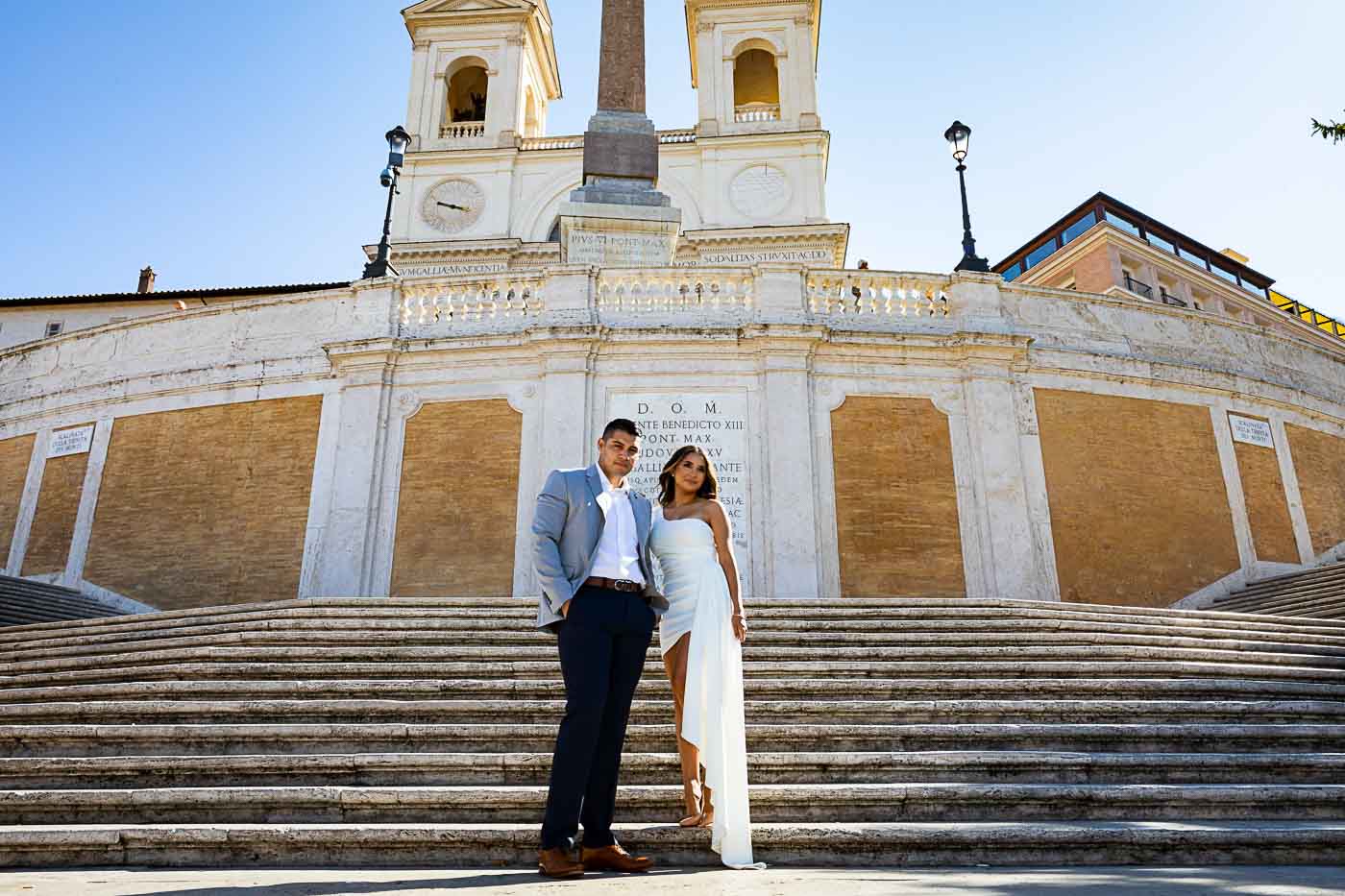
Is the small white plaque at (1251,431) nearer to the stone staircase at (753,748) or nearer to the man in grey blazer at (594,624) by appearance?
the stone staircase at (753,748)

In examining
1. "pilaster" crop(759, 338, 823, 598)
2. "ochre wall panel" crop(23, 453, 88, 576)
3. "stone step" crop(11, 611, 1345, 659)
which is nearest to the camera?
"stone step" crop(11, 611, 1345, 659)

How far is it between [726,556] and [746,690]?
2.07m

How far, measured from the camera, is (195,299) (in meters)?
30.2

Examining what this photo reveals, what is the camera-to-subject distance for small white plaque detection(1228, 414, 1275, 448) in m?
13.9

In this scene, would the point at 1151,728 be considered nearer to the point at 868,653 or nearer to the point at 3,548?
the point at 868,653

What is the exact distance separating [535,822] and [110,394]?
12.9 metres

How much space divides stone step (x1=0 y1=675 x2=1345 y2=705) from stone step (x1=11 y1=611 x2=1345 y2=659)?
3.99ft

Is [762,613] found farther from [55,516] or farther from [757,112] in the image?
[757,112]

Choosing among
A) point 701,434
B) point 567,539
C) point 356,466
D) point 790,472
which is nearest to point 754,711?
point 567,539

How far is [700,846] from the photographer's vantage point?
3879 mm

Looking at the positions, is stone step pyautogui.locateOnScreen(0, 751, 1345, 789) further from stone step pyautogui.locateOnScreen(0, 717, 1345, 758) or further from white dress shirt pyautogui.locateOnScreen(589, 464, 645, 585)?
white dress shirt pyautogui.locateOnScreen(589, 464, 645, 585)

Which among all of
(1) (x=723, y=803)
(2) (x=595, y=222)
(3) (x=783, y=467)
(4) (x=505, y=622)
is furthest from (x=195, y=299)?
(1) (x=723, y=803)

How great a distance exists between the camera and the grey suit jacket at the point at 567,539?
3.82m

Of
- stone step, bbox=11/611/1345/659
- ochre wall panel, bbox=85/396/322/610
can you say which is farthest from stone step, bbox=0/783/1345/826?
ochre wall panel, bbox=85/396/322/610
